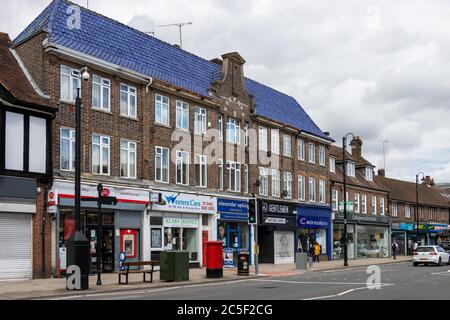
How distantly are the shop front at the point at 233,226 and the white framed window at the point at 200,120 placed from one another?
13.9 feet

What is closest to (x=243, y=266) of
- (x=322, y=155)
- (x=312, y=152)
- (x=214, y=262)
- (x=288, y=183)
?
(x=214, y=262)

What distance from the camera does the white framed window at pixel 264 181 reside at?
130 feet

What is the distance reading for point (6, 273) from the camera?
23188 mm

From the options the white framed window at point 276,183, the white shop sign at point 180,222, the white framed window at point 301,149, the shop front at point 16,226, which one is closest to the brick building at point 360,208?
the white framed window at point 301,149

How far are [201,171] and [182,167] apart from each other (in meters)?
1.81

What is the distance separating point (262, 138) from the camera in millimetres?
39750

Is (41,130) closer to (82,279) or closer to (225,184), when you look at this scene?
(82,279)

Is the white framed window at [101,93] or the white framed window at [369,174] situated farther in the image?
the white framed window at [369,174]

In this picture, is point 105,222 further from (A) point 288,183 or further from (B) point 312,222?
(B) point 312,222

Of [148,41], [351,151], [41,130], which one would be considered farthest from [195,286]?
[351,151]

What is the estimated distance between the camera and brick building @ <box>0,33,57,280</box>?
2325 cm

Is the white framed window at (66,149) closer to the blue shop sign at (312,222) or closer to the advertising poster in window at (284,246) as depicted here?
the advertising poster in window at (284,246)

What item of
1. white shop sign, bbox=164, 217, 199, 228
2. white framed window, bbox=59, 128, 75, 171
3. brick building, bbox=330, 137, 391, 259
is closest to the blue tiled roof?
white framed window, bbox=59, 128, 75, 171
